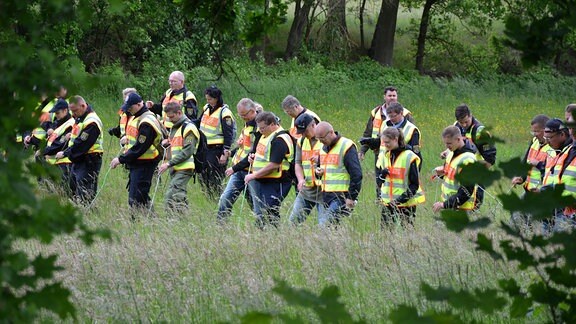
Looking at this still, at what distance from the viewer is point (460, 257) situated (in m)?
9.04

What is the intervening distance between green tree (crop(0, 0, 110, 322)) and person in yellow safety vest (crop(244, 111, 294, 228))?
333 inches

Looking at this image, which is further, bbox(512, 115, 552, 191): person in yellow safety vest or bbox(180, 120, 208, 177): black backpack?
bbox(180, 120, 208, 177): black backpack

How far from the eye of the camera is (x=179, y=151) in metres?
14.1

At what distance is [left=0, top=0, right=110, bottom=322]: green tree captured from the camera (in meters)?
3.96

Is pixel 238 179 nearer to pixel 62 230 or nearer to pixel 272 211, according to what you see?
pixel 272 211

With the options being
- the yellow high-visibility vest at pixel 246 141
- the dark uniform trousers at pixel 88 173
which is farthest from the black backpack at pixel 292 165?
the dark uniform trousers at pixel 88 173

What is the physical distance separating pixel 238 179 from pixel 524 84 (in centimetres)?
2760

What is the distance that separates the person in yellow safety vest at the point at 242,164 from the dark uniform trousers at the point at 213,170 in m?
1.38

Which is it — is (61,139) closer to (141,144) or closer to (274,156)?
(141,144)

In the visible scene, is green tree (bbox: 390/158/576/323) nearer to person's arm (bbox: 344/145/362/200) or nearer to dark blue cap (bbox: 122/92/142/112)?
person's arm (bbox: 344/145/362/200)

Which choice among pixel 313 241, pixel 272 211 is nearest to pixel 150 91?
pixel 272 211

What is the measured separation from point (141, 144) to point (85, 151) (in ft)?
4.36

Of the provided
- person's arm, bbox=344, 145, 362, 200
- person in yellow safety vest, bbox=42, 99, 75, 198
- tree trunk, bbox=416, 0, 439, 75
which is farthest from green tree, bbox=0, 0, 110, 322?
tree trunk, bbox=416, 0, 439, 75

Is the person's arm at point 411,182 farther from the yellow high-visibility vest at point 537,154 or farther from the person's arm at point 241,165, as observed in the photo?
the person's arm at point 241,165
